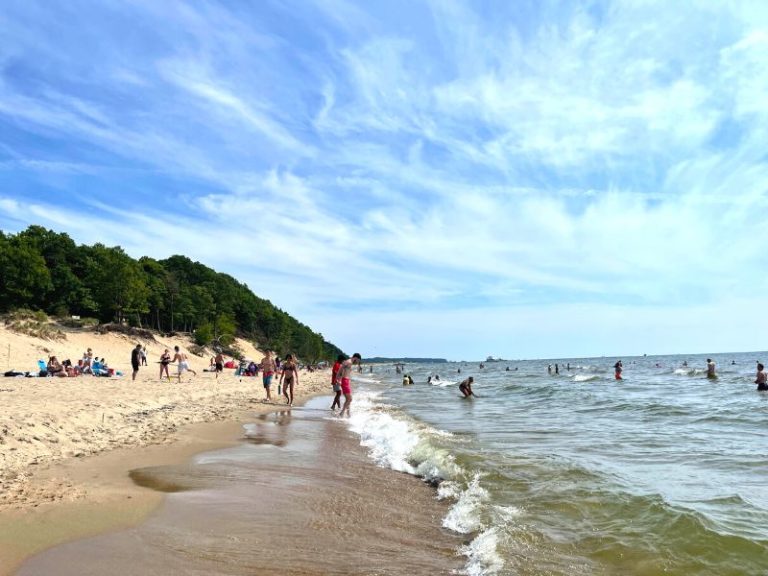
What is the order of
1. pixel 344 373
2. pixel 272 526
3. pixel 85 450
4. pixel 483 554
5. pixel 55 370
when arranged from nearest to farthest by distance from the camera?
pixel 483 554 < pixel 272 526 < pixel 85 450 < pixel 344 373 < pixel 55 370

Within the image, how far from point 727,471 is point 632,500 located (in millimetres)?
3052

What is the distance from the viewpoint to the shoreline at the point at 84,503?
14.2 feet

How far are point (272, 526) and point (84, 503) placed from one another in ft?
6.24

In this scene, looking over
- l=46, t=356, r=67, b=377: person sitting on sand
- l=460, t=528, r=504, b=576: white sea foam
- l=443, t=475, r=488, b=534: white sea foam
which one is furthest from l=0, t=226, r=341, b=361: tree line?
l=460, t=528, r=504, b=576: white sea foam

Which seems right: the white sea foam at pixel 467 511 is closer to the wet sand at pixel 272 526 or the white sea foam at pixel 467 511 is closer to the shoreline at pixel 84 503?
the wet sand at pixel 272 526

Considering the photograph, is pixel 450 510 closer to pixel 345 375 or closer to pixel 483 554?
pixel 483 554

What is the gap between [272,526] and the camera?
5.20 meters

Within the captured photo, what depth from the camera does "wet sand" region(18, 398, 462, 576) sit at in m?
4.16

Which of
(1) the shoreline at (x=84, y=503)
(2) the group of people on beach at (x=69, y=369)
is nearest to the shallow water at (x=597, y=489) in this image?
(1) the shoreline at (x=84, y=503)

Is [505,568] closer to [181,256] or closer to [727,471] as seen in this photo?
[727,471]

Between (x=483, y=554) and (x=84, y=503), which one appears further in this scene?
(x=84, y=503)

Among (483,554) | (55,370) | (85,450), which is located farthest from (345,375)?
(55,370)

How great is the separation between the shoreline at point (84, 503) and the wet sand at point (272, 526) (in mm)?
143

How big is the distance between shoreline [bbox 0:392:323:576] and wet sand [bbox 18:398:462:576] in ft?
0.47
